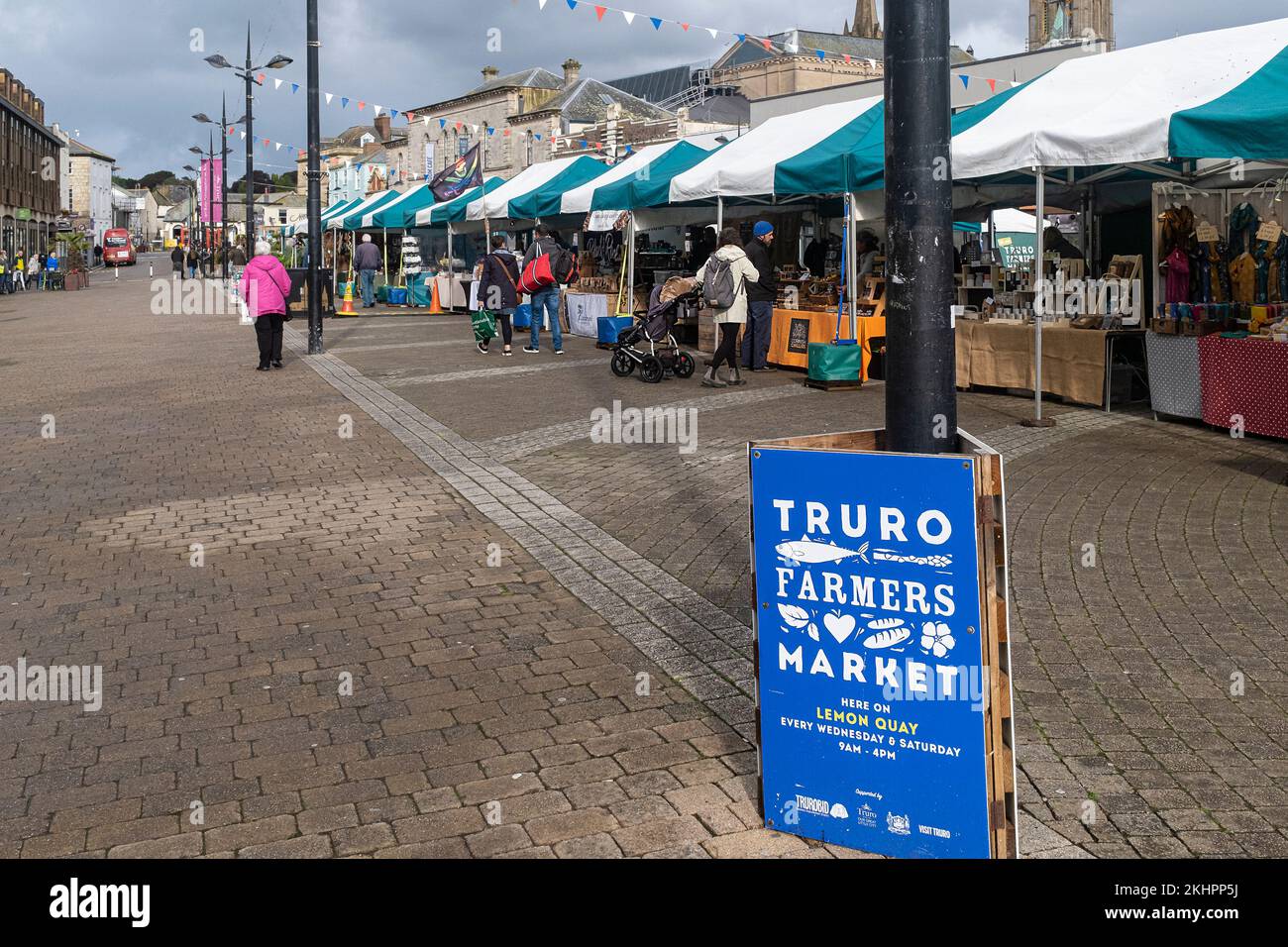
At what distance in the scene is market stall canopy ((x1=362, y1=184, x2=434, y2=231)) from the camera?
3070 centimetres

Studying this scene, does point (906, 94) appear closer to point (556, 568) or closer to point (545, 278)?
point (556, 568)

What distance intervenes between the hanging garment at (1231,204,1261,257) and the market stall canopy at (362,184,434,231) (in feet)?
69.5

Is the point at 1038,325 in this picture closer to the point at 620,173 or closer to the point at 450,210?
the point at 620,173

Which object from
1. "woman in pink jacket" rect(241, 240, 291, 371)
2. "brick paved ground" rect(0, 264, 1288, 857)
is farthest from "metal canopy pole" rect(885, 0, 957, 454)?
"woman in pink jacket" rect(241, 240, 291, 371)

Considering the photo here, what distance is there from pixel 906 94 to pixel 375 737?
8.96 ft

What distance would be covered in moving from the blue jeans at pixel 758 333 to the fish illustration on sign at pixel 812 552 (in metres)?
12.0

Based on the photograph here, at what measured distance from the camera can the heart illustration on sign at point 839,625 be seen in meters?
3.54

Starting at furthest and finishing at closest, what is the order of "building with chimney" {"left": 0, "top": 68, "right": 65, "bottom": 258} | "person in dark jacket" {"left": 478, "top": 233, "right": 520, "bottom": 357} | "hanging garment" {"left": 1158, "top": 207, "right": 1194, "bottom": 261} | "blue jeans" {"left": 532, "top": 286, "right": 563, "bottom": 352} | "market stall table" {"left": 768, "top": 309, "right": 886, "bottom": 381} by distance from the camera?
"building with chimney" {"left": 0, "top": 68, "right": 65, "bottom": 258} < "person in dark jacket" {"left": 478, "top": 233, "right": 520, "bottom": 357} < "blue jeans" {"left": 532, "top": 286, "right": 563, "bottom": 352} < "market stall table" {"left": 768, "top": 309, "right": 886, "bottom": 381} < "hanging garment" {"left": 1158, "top": 207, "right": 1194, "bottom": 261}

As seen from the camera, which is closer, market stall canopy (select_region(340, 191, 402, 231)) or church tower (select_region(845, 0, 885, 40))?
market stall canopy (select_region(340, 191, 402, 231))
